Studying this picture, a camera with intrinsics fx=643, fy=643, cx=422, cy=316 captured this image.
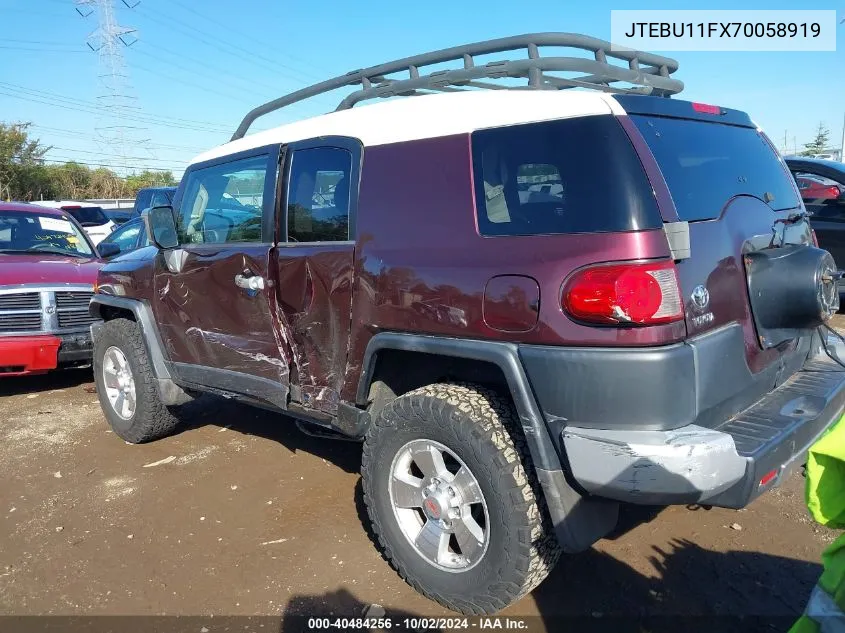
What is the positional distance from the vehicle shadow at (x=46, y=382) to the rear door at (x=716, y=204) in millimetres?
5633

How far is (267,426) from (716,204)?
3.68 meters

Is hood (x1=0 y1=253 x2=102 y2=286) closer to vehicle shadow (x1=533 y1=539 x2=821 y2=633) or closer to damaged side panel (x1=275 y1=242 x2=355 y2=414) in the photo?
damaged side panel (x1=275 y1=242 x2=355 y2=414)

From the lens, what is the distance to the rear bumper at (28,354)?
17.7ft

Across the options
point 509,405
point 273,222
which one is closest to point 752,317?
point 509,405

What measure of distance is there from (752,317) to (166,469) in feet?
11.9

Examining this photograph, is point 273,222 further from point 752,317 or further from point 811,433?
point 811,433

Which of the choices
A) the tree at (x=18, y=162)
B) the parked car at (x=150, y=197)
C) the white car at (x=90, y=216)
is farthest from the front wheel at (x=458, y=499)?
the tree at (x=18, y=162)

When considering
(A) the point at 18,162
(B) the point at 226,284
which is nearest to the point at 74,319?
(B) the point at 226,284

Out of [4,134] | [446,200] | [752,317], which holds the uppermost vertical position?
[4,134]

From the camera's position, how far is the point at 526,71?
289 centimetres

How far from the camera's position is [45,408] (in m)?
5.66

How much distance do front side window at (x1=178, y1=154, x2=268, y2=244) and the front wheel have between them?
1428mm

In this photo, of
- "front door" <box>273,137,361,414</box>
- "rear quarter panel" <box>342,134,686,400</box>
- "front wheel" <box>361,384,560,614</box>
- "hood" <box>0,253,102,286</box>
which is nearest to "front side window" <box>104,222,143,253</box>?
"hood" <box>0,253,102,286</box>

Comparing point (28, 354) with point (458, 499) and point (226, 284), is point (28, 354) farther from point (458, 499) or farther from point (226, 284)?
point (458, 499)
